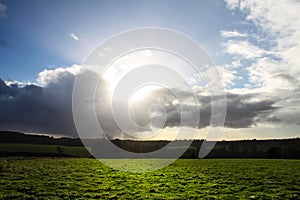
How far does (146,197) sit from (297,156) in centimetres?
8729

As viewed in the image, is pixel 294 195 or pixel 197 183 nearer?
pixel 294 195

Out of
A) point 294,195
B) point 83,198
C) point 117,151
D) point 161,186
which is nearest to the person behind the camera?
point 83,198

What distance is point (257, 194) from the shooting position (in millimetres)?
21781

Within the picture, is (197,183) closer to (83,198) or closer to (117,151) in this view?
(83,198)

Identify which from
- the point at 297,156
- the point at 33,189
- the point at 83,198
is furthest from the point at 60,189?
the point at 297,156

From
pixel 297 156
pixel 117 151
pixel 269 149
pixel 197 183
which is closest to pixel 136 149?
pixel 117 151

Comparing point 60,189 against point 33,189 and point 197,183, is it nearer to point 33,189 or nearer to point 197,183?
point 33,189

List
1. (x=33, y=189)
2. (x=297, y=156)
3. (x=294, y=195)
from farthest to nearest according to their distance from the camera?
(x=297, y=156) < (x=33, y=189) < (x=294, y=195)

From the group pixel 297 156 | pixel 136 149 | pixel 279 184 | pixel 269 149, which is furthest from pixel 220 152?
pixel 279 184

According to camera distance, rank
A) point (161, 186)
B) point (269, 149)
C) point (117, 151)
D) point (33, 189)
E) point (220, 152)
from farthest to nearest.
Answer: point (117, 151) < point (220, 152) < point (269, 149) < point (161, 186) < point (33, 189)

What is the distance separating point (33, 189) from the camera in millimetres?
22781

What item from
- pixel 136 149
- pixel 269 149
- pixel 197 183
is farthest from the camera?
pixel 136 149

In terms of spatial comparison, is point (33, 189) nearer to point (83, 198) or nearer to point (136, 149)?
point (83, 198)

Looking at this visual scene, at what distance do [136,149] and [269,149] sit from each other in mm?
58903
